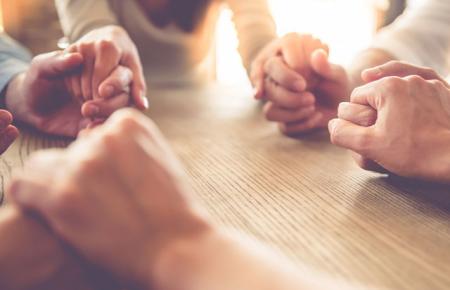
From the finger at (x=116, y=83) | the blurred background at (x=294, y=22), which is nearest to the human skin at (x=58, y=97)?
the finger at (x=116, y=83)

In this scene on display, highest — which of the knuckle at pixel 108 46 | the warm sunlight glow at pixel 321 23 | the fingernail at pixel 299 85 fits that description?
the knuckle at pixel 108 46

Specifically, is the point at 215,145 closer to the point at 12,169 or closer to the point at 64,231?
the point at 12,169

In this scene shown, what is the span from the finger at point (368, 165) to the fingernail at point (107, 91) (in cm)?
33

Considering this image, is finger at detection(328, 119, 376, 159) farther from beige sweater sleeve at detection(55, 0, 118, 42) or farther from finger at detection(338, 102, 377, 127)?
beige sweater sleeve at detection(55, 0, 118, 42)

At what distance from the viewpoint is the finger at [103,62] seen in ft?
2.15

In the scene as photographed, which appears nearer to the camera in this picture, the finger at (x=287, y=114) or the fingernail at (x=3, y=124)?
the fingernail at (x=3, y=124)

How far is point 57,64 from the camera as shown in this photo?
0.65 m

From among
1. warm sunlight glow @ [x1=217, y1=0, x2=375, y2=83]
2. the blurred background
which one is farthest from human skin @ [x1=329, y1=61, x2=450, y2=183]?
warm sunlight glow @ [x1=217, y1=0, x2=375, y2=83]

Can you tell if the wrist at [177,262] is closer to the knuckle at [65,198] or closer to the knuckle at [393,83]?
the knuckle at [65,198]

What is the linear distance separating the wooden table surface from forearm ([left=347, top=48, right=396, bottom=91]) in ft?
0.45

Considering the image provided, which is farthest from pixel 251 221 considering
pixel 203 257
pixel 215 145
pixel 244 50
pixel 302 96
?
pixel 244 50

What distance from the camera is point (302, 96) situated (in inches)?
29.9

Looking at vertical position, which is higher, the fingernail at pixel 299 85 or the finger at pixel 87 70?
the finger at pixel 87 70

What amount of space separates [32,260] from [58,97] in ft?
1.61
